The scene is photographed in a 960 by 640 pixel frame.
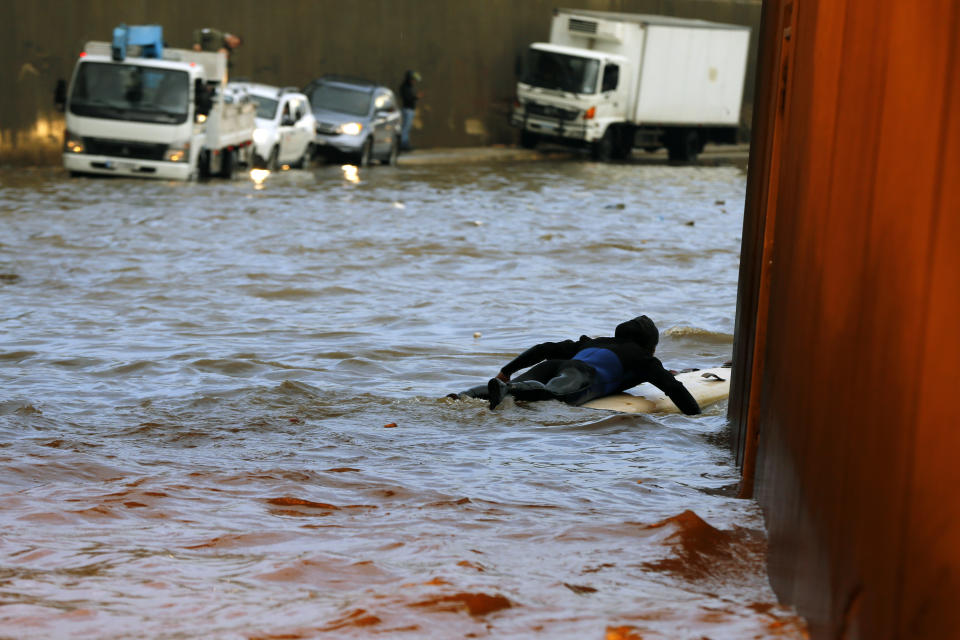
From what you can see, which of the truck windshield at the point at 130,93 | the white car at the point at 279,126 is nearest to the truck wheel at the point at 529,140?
the white car at the point at 279,126

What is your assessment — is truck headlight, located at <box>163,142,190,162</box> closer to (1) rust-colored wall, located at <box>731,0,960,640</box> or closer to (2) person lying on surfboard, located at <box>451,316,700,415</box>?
(2) person lying on surfboard, located at <box>451,316,700,415</box>

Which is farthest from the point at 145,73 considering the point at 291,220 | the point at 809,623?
the point at 809,623

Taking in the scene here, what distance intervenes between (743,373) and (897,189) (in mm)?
4085

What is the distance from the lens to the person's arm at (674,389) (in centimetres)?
849

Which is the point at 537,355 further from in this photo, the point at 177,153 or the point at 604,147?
the point at 604,147

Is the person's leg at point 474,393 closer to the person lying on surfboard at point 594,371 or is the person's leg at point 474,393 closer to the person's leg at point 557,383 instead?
the person lying on surfboard at point 594,371

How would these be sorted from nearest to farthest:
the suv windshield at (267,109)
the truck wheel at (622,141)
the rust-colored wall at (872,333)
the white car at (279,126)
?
1. the rust-colored wall at (872,333)
2. the white car at (279,126)
3. the suv windshield at (267,109)
4. the truck wheel at (622,141)

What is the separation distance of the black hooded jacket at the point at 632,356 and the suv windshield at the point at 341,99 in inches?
832

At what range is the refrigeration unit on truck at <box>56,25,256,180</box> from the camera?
22.3m

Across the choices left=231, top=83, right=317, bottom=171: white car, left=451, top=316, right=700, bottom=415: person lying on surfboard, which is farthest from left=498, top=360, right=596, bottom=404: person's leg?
left=231, top=83, right=317, bottom=171: white car

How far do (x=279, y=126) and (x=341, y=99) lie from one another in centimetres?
367

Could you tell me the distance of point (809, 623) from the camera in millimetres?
3670

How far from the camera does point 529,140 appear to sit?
36.7 meters

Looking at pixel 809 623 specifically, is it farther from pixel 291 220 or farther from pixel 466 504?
pixel 291 220
